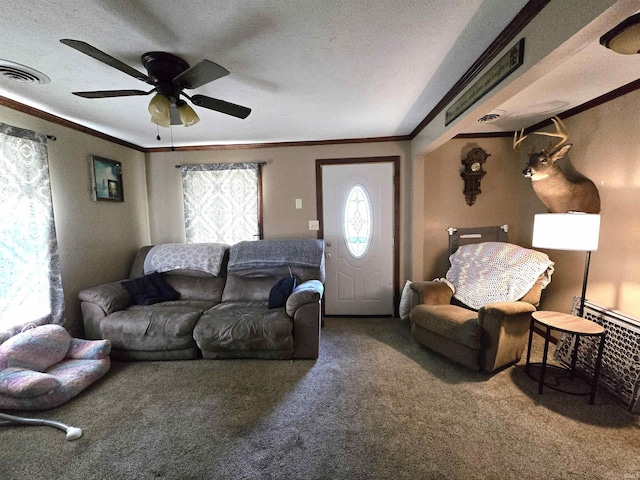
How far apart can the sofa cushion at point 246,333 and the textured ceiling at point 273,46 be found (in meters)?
1.83

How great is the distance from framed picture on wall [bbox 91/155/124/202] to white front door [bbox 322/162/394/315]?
242 cm

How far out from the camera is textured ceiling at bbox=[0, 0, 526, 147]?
127 centimetres

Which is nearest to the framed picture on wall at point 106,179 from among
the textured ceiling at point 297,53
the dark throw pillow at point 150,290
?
the textured ceiling at point 297,53

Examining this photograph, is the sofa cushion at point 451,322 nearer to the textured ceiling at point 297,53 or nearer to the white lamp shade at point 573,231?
the white lamp shade at point 573,231

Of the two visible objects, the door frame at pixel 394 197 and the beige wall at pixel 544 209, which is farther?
the door frame at pixel 394 197

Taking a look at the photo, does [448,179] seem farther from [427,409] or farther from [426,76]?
[427,409]

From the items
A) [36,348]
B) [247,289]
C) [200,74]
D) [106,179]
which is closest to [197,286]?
[247,289]

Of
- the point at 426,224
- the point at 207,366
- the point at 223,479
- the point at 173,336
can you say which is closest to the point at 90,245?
the point at 173,336

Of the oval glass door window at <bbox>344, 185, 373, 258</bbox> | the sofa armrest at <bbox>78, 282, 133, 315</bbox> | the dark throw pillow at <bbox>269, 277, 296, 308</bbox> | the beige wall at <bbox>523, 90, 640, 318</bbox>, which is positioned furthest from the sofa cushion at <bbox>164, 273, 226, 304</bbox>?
the beige wall at <bbox>523, 90, 640, 318</bbox>

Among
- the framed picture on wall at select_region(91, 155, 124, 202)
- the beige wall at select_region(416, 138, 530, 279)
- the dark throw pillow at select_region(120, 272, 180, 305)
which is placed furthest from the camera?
the beige wall at select_region(416, 138, 530, 279)

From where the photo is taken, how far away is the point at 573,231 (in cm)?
201

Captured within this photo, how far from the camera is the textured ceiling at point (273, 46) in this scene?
1270mm

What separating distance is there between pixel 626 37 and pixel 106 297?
3.88 meters

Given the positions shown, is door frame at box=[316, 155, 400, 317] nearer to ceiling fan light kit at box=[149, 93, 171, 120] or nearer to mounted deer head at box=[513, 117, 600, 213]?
mounted deer head at box=[513, 117, 600, 213]
